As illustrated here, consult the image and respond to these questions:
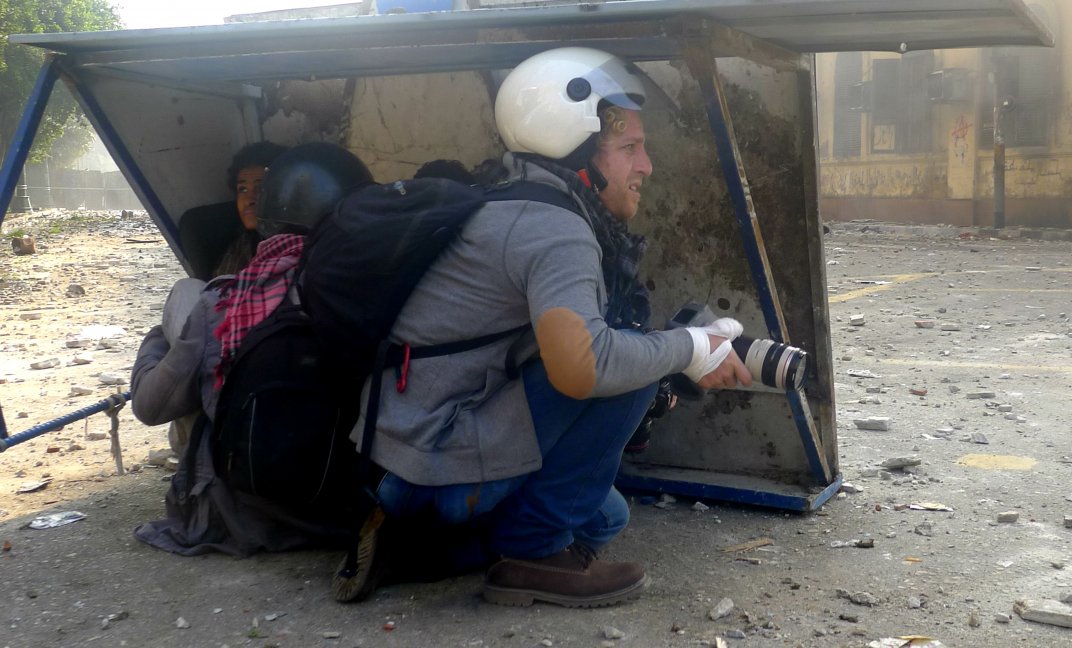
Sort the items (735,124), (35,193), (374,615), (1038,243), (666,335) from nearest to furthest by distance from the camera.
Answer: (666,335), (374,615), (735,124), (1038,243), (35,193)

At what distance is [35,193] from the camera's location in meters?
39.9

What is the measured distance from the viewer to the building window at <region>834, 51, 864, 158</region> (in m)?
19.8

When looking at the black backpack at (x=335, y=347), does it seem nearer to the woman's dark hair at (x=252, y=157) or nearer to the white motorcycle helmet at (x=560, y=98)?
the white motorcycle helmet at (x=560, y=98)

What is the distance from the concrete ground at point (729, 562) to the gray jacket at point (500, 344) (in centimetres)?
45

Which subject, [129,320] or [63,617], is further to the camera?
[129,320]

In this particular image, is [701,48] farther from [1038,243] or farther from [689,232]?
[1038,243]

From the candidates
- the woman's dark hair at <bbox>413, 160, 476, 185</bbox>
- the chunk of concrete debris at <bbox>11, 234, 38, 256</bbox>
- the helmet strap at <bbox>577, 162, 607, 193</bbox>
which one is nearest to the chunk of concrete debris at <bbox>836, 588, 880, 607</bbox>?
the helmet strap at <bbox>577, 162, 607, 193</bbox>

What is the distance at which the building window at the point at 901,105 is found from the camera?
61.1 ft

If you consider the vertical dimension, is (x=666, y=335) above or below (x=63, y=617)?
above

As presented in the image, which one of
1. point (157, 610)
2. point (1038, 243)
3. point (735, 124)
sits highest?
point (735, 124)

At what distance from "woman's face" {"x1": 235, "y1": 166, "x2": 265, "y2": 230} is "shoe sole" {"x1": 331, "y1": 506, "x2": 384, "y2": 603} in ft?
5.37

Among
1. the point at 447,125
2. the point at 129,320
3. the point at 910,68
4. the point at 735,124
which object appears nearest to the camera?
the point at 735,124

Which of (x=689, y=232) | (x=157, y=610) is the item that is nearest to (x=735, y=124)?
(x=689, y=232)

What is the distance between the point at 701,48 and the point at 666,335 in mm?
788
